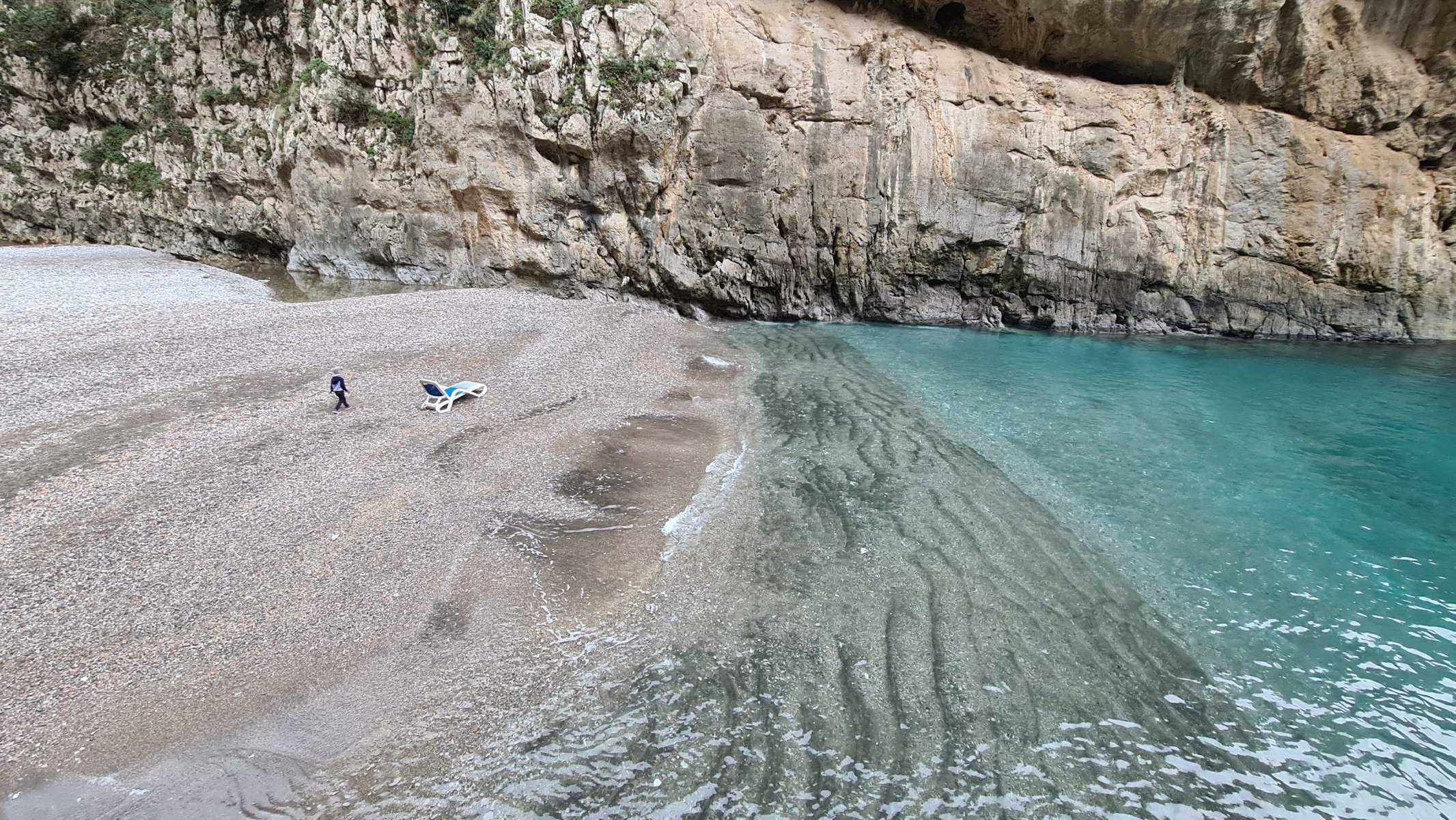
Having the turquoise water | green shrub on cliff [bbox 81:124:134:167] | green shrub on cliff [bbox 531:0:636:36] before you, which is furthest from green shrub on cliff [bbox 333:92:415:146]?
the turquoise water

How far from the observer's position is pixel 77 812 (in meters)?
3.19

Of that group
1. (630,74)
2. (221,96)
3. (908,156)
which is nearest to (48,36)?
(221,96)

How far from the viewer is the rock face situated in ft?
55.4

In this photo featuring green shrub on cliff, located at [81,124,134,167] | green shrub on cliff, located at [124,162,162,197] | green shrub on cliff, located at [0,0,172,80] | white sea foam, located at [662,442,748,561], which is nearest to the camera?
white sea foam, located at [662,442,748,561]

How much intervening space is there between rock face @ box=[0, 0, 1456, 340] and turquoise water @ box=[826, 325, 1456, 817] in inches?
182

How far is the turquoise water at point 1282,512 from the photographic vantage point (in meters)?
4.16

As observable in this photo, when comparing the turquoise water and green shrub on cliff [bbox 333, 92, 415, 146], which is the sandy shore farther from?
green shrub on cliff [bbox 333, 92, 415, 146]

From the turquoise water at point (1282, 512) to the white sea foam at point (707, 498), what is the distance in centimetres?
367

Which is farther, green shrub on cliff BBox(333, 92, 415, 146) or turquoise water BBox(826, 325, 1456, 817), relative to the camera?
green shrub on cliff BBox(333, 92, 415, 146)

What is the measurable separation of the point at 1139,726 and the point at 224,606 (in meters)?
6.78

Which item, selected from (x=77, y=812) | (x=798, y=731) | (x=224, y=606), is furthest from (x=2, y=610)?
(x=798, y=731)

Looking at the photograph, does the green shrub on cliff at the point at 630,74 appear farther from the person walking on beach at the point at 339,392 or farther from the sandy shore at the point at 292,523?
the person walking on beach at the point at 339,392

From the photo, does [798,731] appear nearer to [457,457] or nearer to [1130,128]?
[457,457]

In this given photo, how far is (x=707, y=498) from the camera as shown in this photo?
708 centimetres
